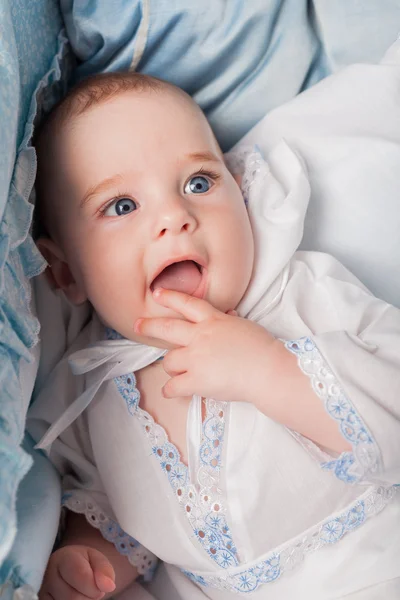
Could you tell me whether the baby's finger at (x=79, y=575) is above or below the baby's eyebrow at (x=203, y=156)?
below

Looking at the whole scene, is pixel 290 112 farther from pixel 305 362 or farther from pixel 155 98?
pixel 305 362

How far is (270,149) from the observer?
143cm

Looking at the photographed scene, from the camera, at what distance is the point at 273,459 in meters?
1.12

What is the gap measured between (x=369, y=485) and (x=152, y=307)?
0.45 meters

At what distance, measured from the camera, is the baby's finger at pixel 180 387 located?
3.58ft

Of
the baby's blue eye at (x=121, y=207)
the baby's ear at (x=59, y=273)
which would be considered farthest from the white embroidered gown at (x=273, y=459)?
the baby's blue eye at (x=121, y=207)

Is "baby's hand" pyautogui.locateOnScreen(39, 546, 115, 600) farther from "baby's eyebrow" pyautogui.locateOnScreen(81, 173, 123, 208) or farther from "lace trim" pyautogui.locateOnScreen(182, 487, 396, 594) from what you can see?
"baby's eyebrow" pyautogui.locateOnScreen(81, 173, 123, 208)

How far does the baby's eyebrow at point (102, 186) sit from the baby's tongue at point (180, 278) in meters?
0.17

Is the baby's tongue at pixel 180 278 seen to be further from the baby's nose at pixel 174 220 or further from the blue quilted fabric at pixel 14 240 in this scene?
the blue quilted fabric at pixel 14 240

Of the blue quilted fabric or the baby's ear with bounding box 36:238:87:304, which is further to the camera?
the baby's ear with bounding box 36:238:87:304

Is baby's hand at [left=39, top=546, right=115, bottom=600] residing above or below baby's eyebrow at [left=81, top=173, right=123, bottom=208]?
below

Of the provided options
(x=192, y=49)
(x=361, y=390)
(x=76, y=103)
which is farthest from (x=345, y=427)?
(x=192, y=49)

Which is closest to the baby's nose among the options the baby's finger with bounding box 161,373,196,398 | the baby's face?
the baby's face

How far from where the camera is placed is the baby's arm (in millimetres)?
1118
